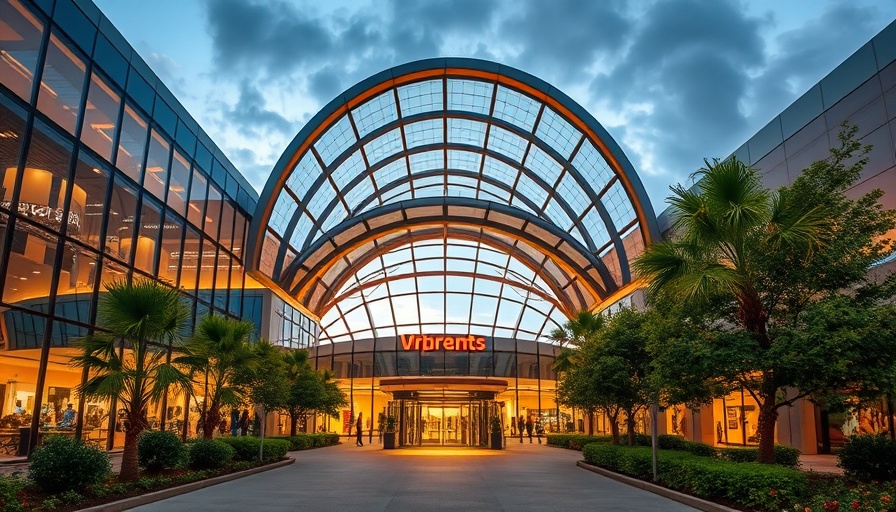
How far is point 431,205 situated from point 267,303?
10.8 m

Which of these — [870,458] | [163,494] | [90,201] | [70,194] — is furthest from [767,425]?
[90,201]

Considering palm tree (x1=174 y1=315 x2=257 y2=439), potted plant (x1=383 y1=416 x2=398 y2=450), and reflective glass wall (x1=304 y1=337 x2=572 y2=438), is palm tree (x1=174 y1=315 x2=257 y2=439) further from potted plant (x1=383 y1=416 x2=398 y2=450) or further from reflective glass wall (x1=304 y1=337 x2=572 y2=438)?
reflective glass wall (x1=304 y1=337 x2=572 y2=438)

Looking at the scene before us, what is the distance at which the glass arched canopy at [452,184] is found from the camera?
34.7 m

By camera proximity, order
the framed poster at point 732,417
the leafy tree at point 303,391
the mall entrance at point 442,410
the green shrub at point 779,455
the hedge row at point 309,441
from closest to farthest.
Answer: the green shrub at point 779,455
the framed poster at point 732,417
the leafy tree at point 303,391
the hedge row at point 309,441
the mall entrance at point 442,410

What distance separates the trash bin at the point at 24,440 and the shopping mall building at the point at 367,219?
16cm

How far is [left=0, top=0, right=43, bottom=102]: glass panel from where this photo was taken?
661 inches

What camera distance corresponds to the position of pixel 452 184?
4644 cm

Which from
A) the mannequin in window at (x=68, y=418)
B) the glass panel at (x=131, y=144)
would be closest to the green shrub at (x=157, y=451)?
the mannequin in window at (x=68, y=418)

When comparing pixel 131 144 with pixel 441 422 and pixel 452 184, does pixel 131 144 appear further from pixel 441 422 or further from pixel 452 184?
pixel 441 422

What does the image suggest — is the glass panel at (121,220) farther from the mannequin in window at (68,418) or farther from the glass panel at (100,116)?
the mannequin in window at (68,418)

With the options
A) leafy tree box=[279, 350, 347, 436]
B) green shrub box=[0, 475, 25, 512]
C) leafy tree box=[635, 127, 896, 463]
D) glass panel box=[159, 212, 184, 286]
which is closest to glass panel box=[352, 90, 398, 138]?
glass panel box=[159, 212, 184, 286]

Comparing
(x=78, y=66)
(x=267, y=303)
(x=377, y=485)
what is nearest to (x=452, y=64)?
(x=267, y=303)

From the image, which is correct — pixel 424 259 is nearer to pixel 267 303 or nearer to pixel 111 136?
pixel 267 303

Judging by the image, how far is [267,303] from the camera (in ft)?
123
